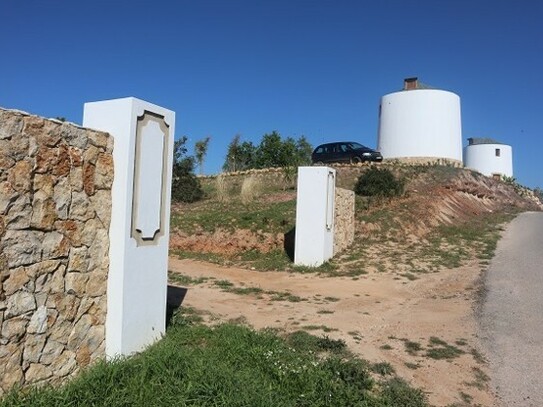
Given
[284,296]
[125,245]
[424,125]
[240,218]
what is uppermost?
[424,125]

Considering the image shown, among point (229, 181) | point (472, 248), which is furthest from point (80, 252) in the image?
point (229, 181)

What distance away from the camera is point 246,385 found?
3.90 m

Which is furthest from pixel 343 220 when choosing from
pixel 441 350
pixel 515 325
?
pixel 441 350

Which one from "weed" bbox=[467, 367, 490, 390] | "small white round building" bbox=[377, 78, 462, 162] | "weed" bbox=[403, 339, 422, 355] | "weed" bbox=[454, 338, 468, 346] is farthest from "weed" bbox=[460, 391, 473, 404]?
"small white round building" bbox=[377, 78, 462, 162]

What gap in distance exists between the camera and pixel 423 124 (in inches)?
1289

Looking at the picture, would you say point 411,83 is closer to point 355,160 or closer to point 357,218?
point 355,160

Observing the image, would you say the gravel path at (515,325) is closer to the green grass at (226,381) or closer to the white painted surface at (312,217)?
the green grass at (226,381)

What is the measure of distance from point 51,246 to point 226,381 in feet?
6.30

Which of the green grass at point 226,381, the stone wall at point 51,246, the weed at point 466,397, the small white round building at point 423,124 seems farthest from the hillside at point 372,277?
the small white round building at point 423,124

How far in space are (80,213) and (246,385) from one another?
7.22 feet

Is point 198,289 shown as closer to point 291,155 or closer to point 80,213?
point 80,213

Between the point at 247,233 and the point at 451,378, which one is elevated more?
the point at 247,233

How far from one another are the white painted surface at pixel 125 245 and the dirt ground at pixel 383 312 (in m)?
1.89

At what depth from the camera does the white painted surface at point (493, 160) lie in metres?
44.4
